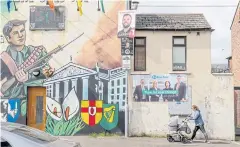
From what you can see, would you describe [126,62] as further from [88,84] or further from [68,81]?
[68,81]

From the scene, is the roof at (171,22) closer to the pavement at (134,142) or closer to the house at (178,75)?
the house at (178,75)

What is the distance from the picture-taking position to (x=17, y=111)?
16672 mm

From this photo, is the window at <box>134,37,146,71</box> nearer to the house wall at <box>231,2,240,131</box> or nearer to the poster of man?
the poster of man

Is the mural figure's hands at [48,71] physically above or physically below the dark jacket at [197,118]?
above

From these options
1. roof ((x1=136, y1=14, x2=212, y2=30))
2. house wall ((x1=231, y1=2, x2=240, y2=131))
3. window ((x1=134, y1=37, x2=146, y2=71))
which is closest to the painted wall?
window ((x1=134, y1=37, x2=146, y2=71))

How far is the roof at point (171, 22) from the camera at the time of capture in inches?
662

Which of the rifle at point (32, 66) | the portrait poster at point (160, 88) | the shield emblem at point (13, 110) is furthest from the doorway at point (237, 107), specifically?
the shield emblem at point (13, 110)

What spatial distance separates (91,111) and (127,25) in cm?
430

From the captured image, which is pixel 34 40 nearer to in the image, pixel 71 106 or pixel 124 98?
pixel 71 106

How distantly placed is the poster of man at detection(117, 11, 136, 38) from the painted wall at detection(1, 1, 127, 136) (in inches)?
22.0

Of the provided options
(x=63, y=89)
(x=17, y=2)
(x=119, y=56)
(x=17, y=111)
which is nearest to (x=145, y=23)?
(x=119, y=56)

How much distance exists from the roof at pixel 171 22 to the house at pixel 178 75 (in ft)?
0.15

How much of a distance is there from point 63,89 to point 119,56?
305 cm

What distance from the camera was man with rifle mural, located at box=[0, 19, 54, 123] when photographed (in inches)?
661
